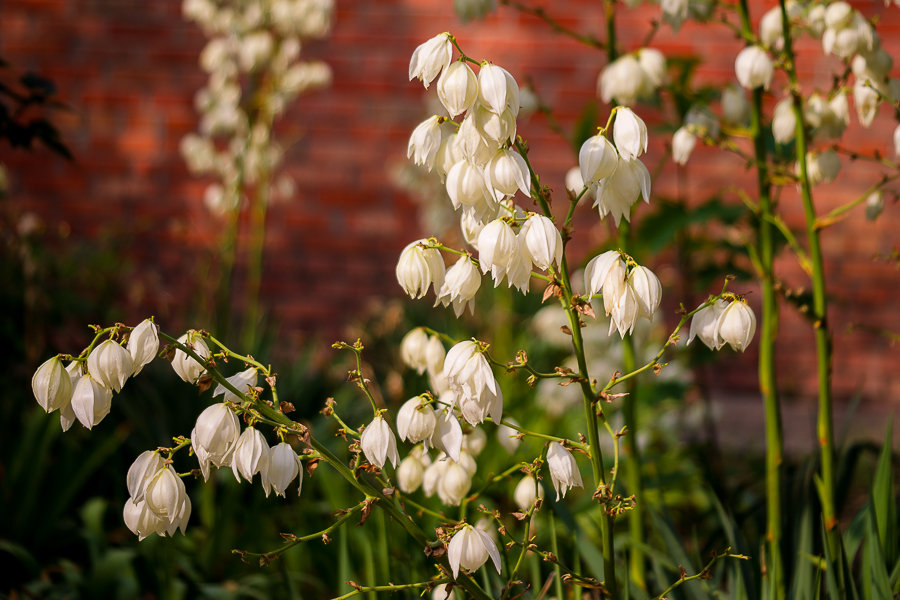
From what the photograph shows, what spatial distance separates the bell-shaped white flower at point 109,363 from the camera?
880mm

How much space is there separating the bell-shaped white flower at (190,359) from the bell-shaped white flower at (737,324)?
65 centimetres

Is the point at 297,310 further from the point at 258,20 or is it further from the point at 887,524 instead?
the point at 887,524

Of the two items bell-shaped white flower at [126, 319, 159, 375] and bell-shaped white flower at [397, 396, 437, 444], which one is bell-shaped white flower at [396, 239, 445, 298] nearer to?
bell-shaped white flower at [397, 396, 437, 444]

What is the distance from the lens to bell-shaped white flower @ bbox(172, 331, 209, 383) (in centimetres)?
97

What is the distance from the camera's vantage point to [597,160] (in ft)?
2.93

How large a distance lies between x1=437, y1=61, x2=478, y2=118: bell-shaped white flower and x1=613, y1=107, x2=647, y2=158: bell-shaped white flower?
0.59ft

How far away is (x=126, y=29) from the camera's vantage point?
13.4 ft

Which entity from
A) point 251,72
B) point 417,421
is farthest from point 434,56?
point 251,72

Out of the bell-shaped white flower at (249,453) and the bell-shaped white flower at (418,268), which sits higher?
the bell-shaped white flower at (418,268)

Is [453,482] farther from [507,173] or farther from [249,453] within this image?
[507,173]

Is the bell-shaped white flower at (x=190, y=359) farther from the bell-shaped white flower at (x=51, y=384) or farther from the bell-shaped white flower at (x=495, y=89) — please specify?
the bell-shaped white flower at (x=495, y=89)

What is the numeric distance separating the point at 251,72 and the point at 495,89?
2.02 m

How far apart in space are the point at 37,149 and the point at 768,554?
4.08 m

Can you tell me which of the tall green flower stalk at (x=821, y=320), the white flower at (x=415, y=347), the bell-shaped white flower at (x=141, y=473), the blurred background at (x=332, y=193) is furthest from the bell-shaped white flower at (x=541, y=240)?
the blurred background at (x=332, y=193)
